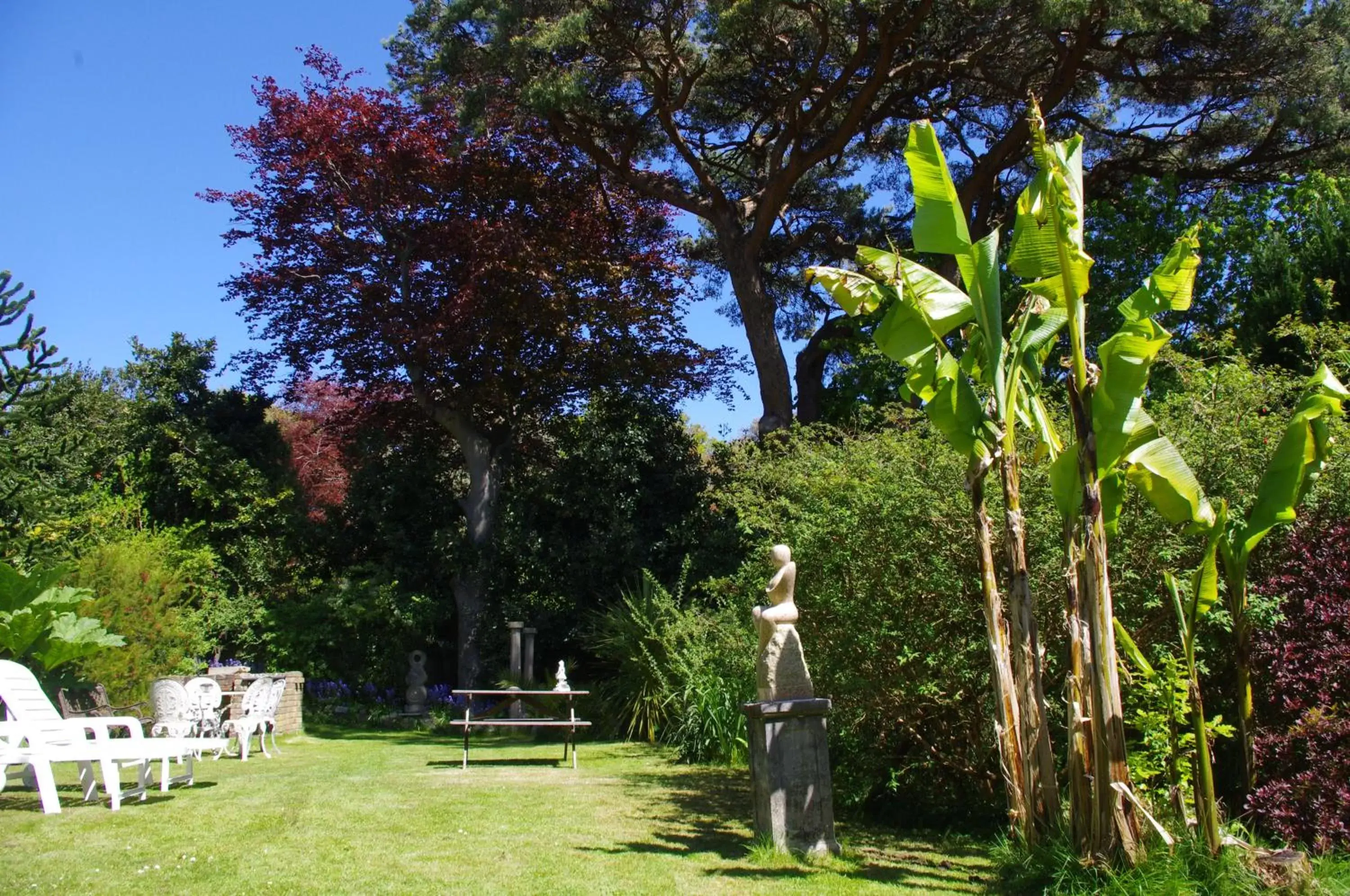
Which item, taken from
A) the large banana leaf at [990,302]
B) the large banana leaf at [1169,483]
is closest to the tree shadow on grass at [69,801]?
the large banana leaf at [990,302]

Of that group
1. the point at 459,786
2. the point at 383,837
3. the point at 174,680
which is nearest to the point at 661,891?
the point at 383,837

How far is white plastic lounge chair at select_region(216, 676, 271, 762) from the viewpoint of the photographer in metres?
11.0

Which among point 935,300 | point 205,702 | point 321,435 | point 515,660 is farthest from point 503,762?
point 321,435

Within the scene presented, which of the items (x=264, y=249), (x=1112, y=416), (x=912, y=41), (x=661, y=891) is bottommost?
(x=661, y=891)

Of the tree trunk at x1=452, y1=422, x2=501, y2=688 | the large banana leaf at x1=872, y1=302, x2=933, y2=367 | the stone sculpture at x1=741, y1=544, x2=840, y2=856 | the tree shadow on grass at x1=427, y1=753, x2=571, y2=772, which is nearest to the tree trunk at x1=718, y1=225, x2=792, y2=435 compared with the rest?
the tree trunk at x1=452, y1=422, x2=501, y2=688

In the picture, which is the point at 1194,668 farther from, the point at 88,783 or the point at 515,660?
the point at 515,660

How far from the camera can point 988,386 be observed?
19.6 feet

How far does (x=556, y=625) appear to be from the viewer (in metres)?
17.0

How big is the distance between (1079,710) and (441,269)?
14089 millimetres

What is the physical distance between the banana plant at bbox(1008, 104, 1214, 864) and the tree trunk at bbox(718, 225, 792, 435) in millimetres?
10614

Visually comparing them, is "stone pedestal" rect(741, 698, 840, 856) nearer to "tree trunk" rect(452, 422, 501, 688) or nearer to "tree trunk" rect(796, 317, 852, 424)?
"tree trunk" rect(452, 422, 501, 688)

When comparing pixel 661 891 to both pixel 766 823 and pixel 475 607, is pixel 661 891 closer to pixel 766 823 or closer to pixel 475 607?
pixel 766 823

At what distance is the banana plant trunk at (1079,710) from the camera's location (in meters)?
5.25

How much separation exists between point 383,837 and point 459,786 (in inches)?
95.3
